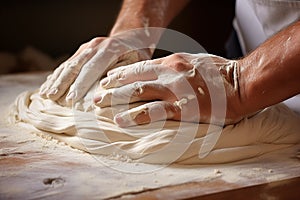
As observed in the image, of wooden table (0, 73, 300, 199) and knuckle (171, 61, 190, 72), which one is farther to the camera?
knuckle (171, 61, 190, 72)

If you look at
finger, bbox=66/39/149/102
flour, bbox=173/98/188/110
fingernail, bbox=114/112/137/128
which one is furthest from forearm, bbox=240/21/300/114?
finger, bbox=66/39/149/102

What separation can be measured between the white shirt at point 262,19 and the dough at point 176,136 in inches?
5.8

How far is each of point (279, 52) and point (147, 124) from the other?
32 centimetres

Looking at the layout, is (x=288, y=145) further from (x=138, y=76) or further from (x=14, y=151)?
(x=14, y=151)

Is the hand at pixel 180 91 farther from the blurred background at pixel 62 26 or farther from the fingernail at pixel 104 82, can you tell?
the blurred background at pixel 62 26

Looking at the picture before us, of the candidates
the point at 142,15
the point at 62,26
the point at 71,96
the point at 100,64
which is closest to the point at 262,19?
the point at 142,15

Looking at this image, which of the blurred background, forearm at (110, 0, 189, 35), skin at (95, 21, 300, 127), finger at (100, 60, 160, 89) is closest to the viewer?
skin at (95, 21, 300, 127)

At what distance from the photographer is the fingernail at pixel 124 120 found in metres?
1.06

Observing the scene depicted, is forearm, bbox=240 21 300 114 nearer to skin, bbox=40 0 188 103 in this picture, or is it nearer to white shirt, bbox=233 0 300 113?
white shirt, bbox=233 0 300 113

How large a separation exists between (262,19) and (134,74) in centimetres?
46

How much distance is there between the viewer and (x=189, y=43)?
1.66 metres

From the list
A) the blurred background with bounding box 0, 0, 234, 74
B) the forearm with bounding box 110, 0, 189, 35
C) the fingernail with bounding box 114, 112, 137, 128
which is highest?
the forearm with bounding box 110, 0, 189, 35

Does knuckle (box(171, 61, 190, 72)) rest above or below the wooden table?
above

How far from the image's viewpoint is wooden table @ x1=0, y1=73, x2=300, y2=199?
896 millimetres
